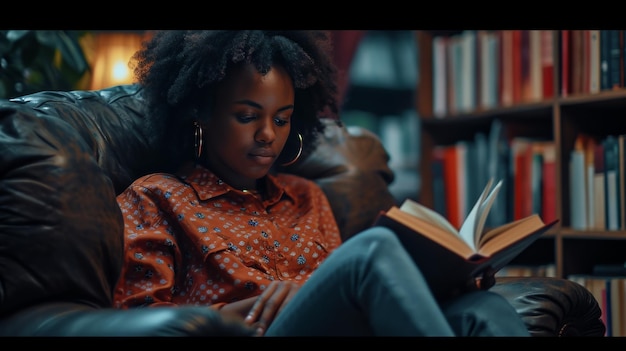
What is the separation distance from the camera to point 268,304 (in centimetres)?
128

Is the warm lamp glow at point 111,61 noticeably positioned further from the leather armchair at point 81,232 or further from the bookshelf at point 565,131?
the bookshelf at point 565,131

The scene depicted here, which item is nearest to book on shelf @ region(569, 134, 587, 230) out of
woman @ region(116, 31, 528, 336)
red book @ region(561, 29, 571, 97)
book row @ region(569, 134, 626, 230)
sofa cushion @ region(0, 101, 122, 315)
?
book row @ region(569, 134, 626, 230)

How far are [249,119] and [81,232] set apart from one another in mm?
441

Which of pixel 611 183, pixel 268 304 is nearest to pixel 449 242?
pixel 268 304

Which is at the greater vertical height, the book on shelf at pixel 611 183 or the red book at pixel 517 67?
the red book at pixel 517 67

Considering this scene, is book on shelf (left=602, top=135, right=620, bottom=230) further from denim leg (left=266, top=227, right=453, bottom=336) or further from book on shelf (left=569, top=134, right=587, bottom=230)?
denim leg (left=266, top=227, right=453, bottom=336)

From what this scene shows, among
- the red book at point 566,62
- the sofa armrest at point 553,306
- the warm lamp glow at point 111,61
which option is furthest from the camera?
the warm lamp glow at point 111,61

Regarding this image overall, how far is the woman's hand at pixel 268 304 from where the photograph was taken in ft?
4.15

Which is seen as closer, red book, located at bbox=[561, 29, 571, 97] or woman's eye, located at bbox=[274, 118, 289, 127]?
woman's eye, located at bbox=[274, 118, 289, 127]

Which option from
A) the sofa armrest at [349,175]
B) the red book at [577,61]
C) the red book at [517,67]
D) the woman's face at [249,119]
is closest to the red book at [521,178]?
the red book at [517,67]

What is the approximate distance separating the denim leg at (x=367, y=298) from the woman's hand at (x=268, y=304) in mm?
79

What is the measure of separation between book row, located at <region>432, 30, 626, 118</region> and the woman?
0.85 meters

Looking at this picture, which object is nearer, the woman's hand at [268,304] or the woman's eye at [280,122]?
the woman's hand at [268,304]

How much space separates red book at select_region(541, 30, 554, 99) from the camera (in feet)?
7.52
